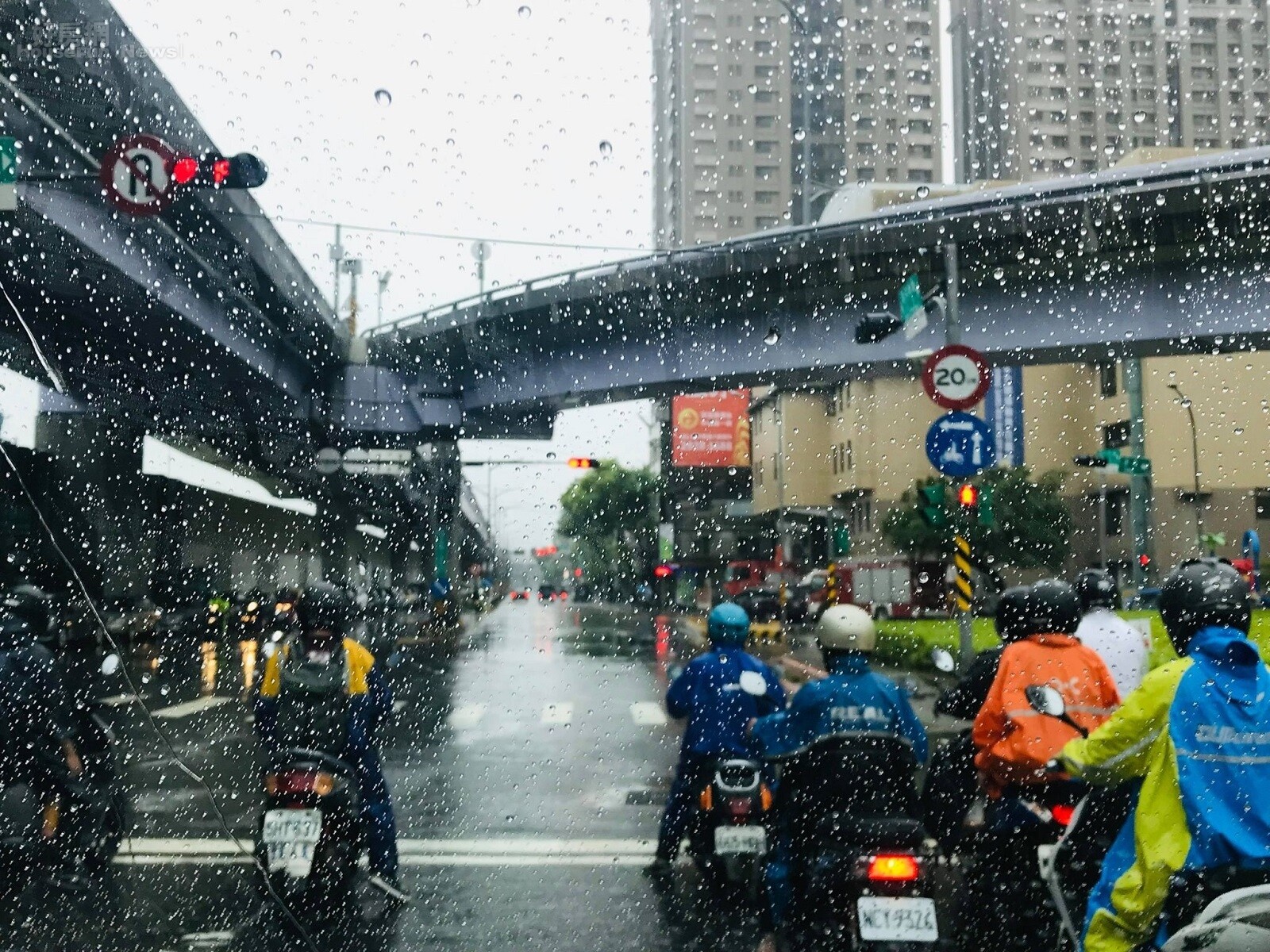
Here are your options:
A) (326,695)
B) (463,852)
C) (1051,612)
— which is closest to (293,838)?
(326,695)

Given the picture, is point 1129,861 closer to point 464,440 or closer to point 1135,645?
point 1135,645

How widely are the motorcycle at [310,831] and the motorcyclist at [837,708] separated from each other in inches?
69.5

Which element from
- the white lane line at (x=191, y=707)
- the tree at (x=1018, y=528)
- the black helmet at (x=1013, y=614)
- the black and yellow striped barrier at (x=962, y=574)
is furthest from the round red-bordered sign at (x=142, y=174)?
the white lane line at (x=191, y=707)

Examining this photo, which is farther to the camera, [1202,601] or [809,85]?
[809,85]

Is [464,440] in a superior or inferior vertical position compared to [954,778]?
superior

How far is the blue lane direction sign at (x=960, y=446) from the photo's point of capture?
4480 millimetres

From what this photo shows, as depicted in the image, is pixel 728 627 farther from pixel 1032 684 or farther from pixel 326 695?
pixel 1032 684

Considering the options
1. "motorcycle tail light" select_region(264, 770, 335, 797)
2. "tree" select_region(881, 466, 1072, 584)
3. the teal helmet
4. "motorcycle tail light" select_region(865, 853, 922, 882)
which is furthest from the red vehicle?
"motorcycle tail light" select_region(865, 853, 922, 882)

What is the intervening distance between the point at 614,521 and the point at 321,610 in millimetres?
3796

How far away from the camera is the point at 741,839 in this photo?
16.5ft

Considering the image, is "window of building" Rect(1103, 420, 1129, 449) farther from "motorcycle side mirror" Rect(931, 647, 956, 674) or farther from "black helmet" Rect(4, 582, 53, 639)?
"black helmet" Rect(4, 582, 53, 639)

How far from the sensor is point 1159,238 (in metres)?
9.11

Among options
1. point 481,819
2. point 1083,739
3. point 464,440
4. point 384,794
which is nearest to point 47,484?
point 464,440

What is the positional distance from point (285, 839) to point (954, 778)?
7.96 feet
